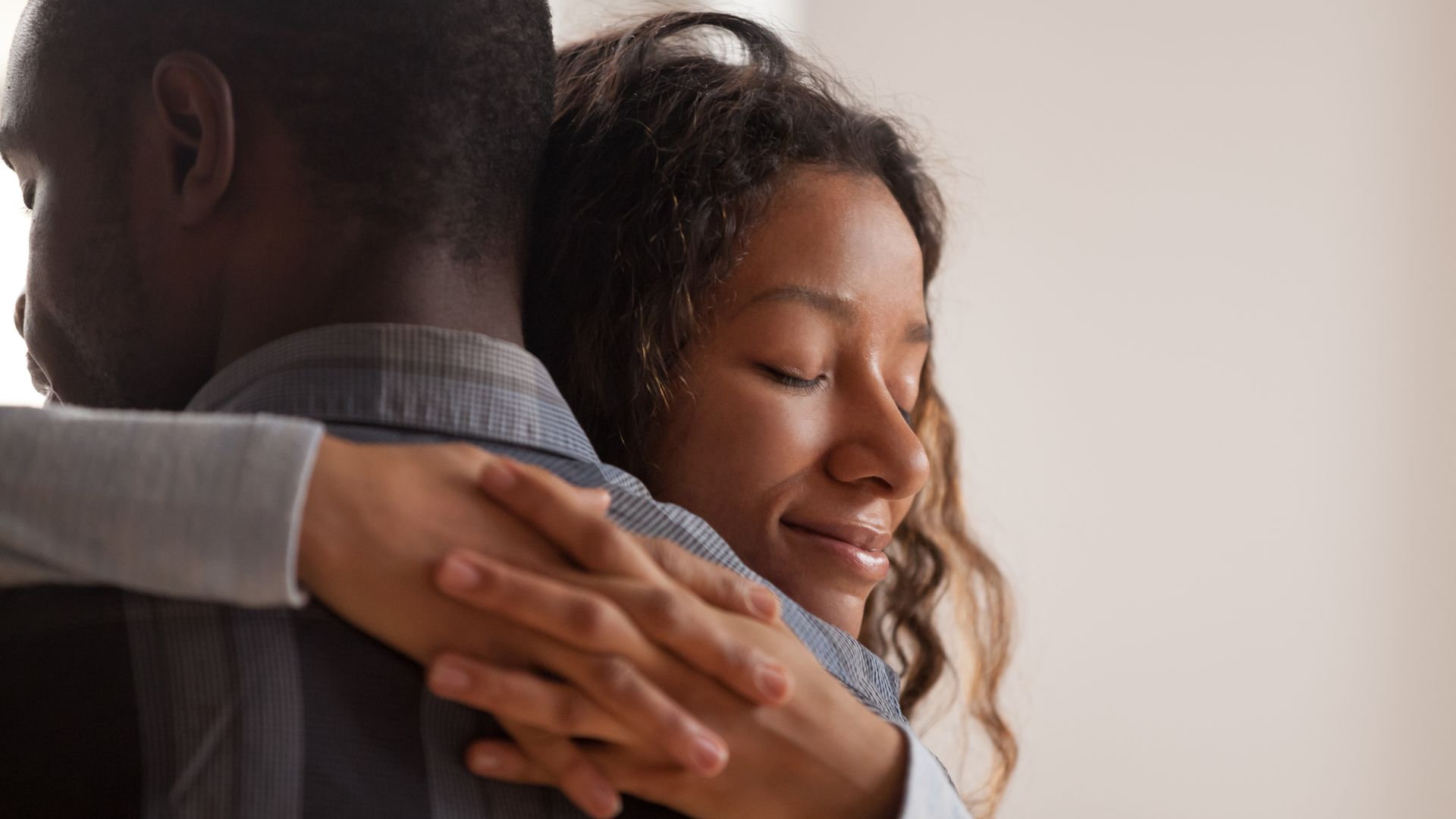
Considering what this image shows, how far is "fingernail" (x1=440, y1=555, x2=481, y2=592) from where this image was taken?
24.8 inches

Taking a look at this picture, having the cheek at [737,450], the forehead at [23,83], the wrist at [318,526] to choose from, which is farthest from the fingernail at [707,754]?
the forehead at [23,83]

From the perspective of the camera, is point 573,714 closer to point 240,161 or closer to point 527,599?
point 527,599

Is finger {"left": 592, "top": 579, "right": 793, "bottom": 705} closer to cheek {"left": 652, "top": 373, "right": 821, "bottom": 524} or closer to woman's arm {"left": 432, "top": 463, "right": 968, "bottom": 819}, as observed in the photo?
woman's arm {"left": 432, "top": 463, "right": 968, "bottom": 819}

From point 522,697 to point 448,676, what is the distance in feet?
0.13

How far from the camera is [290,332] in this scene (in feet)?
2.61

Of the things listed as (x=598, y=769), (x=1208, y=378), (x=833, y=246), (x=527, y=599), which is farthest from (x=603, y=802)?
(x=1208, y=378)

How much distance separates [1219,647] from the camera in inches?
79.3

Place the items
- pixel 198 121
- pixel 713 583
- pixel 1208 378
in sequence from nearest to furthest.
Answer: pixel 713 583, pixel 198 121, pixel 1208 378

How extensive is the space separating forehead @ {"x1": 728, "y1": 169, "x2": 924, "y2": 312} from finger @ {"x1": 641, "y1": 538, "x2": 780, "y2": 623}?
1.39 feet

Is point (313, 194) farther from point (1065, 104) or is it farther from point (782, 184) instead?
point (1065, 104)

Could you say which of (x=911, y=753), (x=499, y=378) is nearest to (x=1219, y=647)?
(x=911, y=753)

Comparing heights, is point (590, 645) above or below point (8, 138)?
below

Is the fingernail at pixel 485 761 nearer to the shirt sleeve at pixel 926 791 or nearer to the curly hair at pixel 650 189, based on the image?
the shirt sleeve at pixel 926 791

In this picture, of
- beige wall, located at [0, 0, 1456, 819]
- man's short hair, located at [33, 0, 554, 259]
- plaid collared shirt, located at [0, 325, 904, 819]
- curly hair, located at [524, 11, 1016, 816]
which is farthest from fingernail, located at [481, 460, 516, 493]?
beige wall, located at [0, 0, 1456, 819]
